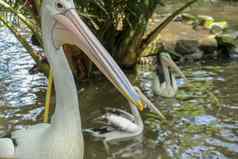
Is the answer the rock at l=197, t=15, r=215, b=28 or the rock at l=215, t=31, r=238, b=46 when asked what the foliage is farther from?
the rock at l=197, t=15, r=215, b=28

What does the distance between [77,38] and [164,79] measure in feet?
19.7

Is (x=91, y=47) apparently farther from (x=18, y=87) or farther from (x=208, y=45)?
(x=208, y=45)

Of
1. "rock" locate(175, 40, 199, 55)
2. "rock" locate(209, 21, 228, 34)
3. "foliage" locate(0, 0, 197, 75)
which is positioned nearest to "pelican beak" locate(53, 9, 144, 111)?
"foliage" locate(0, 0, 197, 75)

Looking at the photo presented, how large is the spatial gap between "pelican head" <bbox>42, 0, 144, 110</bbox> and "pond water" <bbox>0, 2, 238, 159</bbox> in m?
3.28

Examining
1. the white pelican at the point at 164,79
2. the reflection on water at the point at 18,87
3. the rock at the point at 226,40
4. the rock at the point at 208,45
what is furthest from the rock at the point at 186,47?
the reflection on water at the point at 18,87

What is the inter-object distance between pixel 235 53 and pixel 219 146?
551 centimetres

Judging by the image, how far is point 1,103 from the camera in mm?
9109

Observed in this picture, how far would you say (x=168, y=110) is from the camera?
27.9 feet

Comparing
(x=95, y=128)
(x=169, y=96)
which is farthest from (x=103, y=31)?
(x=95, y=128)

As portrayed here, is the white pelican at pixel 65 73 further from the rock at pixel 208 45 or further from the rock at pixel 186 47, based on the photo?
the rock at pixel 208 45

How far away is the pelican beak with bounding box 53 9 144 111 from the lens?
3439mm

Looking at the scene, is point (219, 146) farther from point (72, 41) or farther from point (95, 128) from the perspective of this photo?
point (72, 41)

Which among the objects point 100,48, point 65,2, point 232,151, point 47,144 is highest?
point 65,2

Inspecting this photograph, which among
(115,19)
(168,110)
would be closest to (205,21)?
(115,19)
